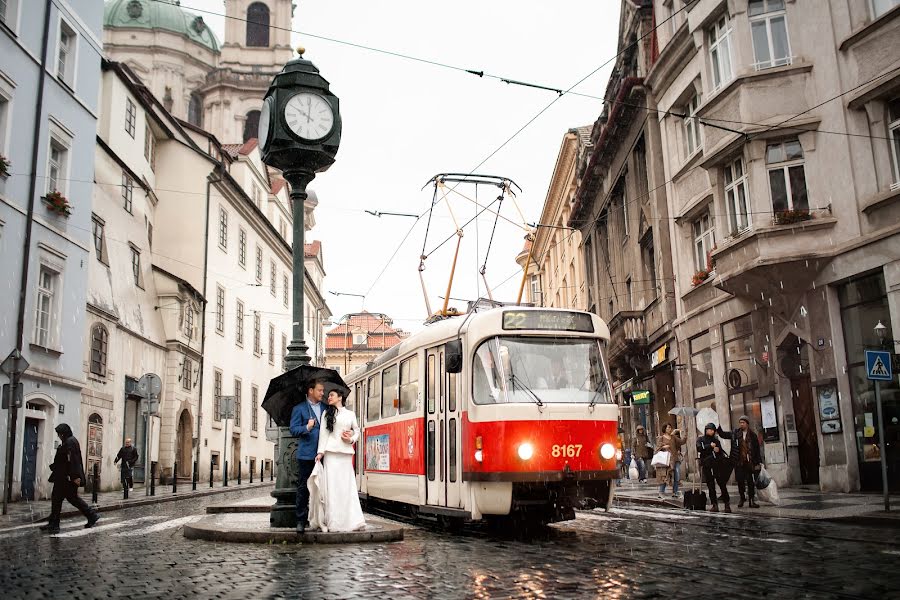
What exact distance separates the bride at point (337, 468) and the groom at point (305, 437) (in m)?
0.13

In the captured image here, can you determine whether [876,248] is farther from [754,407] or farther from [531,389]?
[531,389]

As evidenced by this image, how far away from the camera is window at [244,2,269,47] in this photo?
66562 mm

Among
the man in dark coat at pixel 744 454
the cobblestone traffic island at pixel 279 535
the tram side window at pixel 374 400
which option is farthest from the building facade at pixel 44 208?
the man in dark coat at pixel 744 454

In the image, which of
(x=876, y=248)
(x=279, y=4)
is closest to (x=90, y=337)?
(x=876, y=248)

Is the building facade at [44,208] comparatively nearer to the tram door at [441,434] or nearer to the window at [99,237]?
the window at [99,237]

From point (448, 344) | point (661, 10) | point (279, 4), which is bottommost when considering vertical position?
point (448, 344)

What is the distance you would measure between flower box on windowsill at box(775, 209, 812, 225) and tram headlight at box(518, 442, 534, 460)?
10.9 metres

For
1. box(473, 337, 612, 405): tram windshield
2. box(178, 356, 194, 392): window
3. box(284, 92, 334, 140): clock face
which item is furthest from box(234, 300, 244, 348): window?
box(473, 337, 612, 405): tram windshield

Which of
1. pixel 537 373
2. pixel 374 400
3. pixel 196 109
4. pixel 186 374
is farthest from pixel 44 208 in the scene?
pixel 196 109

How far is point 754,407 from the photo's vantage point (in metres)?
22.1

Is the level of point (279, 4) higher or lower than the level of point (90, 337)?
higher

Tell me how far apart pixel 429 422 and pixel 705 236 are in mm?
14347

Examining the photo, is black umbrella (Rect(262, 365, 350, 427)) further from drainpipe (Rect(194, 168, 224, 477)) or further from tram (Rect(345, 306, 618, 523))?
drainpipe (Rect(194, 168, 224, 477))

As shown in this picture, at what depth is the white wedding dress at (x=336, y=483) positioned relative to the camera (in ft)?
33.8
